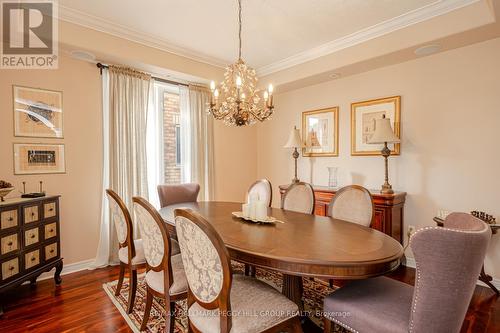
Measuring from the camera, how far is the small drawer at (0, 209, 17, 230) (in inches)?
87.0

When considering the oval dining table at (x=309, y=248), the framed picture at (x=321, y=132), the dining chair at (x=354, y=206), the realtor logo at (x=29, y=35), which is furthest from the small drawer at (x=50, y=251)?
the framed picture at (x=321, y=132)

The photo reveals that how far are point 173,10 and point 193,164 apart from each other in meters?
2.09

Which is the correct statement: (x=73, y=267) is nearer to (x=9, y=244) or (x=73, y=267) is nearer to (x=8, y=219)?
(x=9, y=244)

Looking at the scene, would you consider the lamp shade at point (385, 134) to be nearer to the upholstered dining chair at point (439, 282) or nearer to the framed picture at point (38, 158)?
the upholstered dining chair at point (439, 282)

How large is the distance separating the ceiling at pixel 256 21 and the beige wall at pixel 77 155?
0.63 metres

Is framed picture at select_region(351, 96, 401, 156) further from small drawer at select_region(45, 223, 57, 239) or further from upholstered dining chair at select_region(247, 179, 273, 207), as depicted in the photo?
small drawer at select_region(45, 223, 57, 239)

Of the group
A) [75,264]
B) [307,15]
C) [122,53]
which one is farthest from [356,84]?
[75,264]

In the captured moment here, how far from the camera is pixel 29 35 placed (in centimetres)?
268

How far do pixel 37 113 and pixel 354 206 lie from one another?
3397 millimetres

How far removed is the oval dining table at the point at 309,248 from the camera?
134 cm

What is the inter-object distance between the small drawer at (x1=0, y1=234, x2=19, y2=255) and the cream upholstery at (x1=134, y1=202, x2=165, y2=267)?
1.33m

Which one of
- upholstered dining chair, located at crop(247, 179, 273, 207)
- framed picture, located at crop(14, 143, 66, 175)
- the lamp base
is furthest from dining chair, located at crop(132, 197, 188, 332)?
the lamp base

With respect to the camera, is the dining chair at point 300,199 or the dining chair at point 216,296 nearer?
the dining chair at point 216,296

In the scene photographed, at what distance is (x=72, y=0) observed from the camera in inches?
98.1
